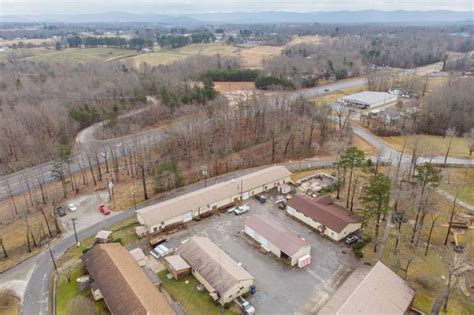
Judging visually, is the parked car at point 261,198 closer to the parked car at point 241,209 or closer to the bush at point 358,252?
the parked car at point 241,209

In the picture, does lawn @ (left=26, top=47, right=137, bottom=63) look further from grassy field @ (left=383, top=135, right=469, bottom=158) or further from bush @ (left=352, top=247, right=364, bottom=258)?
bush @ (left=352, top=247, right=364, bottom=258)

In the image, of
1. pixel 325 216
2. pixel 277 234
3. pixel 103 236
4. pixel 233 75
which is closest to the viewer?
pixel 277 234

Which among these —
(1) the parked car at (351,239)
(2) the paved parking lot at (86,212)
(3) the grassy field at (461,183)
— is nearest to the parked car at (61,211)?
(2) the paved parking lot at (86,212)

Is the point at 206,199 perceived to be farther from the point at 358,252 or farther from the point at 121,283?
the point at 358,252

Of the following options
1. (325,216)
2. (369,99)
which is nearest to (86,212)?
(325,216)

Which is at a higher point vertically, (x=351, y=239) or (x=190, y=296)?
(x=351, y=239)

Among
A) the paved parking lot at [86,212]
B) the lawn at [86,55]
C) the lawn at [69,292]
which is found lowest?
the paved parking lot at [86,212]

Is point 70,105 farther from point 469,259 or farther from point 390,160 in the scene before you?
point 469,259
